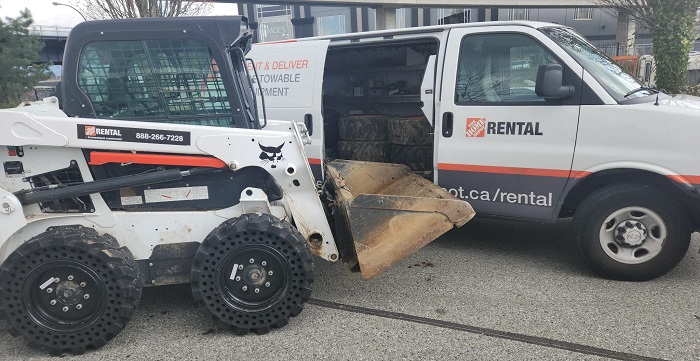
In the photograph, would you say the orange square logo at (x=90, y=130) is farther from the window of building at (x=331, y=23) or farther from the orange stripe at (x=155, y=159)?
the window of building at (x=331, y=23)

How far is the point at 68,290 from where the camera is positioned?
3.14 metres

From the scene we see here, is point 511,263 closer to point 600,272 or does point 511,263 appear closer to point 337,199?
point 600,272

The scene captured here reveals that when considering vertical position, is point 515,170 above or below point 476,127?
below

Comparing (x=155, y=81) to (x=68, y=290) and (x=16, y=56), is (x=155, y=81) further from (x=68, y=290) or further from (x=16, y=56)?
(x=16, y=56)

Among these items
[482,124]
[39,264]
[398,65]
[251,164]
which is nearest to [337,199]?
[251,164]

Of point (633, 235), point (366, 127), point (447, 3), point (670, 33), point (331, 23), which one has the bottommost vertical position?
point (633, 235)

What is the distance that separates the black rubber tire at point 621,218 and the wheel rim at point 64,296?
3750mm

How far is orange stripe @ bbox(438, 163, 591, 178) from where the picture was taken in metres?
4.15

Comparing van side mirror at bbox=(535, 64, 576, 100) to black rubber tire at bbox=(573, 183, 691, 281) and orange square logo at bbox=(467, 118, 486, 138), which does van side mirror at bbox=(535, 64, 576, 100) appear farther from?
black rubber tire at bbox=(573, 183, 691, 281)

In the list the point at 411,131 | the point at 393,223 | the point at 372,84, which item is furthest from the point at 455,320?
the point at 372,84

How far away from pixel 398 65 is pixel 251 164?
4376mm

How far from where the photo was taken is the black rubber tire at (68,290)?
3.07 metres

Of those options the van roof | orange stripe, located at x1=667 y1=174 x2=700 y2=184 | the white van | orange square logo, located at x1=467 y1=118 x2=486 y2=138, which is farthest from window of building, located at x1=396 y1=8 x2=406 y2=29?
orange stripe, located at x1=667 y1=174 x2=700 y2=184

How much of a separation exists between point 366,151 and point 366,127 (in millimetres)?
325
